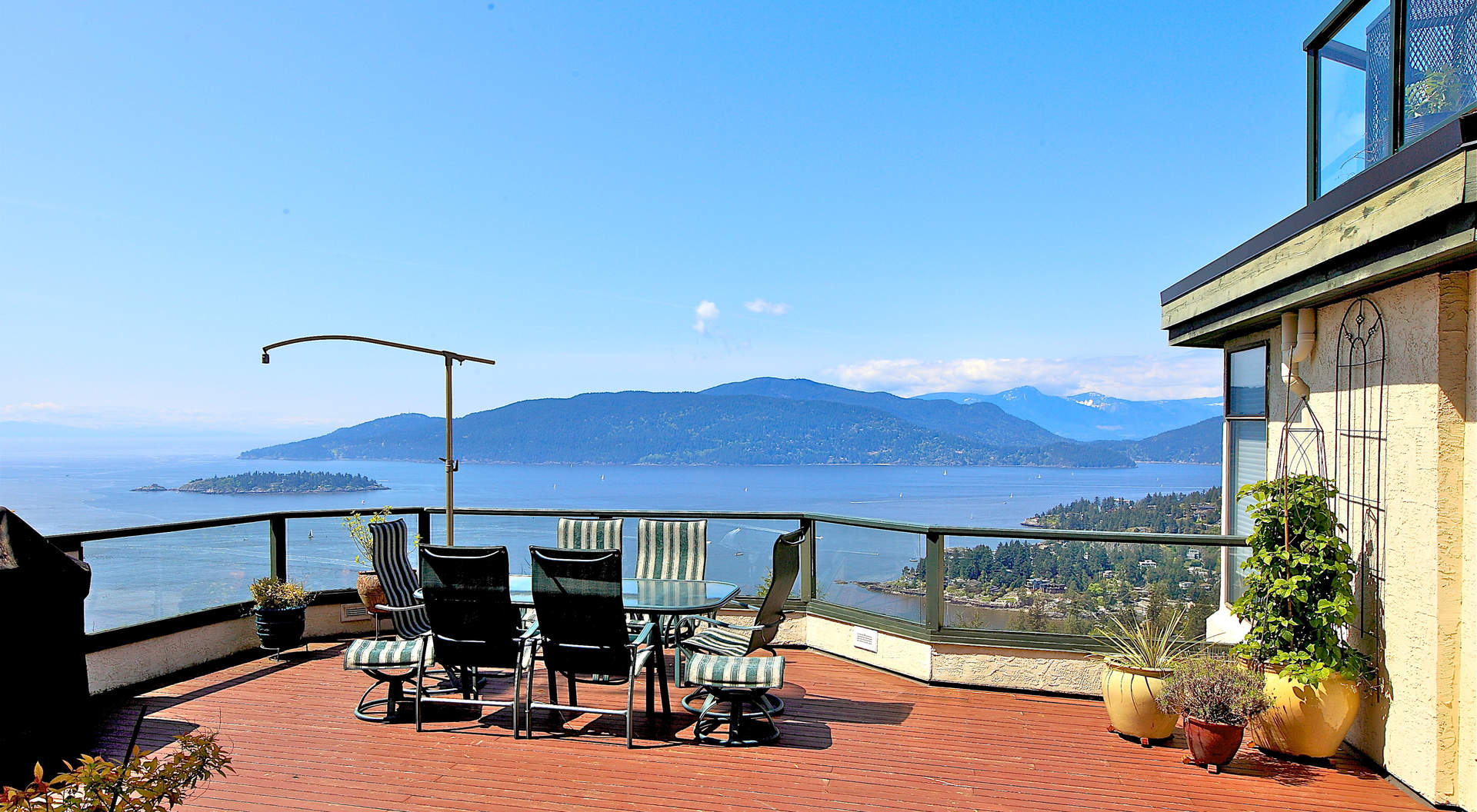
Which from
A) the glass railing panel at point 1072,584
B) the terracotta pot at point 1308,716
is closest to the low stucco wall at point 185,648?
the glass railing panel at point 1072,584

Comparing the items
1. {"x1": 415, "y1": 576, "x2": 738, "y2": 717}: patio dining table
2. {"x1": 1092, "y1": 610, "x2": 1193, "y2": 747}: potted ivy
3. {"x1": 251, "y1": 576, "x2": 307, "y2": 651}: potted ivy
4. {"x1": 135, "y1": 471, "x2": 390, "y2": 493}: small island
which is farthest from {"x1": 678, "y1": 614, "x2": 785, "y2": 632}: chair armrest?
{"x1": 135, "y1": 471, "x2": 390, "y2": 493}: small island

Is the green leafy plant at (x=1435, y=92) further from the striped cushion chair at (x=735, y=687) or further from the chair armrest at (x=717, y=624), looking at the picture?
the chair armrest at (x=717, y=624)

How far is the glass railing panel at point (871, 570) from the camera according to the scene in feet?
19.9

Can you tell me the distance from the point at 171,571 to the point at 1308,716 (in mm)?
7311

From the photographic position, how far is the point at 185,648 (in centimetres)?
613

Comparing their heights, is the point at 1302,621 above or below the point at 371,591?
above

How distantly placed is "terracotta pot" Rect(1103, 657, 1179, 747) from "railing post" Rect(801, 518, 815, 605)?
2.63 metres

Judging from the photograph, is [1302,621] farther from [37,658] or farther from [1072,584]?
[37,658]

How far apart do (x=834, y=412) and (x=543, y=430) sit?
32.8m

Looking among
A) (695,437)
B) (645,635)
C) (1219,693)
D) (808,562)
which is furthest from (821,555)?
(695,437)

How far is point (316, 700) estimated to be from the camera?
17.8 ft

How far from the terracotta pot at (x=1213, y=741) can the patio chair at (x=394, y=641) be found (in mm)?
4183

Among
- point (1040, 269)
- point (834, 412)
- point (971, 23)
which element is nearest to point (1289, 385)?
point (971, 23)

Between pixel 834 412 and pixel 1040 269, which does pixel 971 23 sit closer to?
pixel 1040 269
